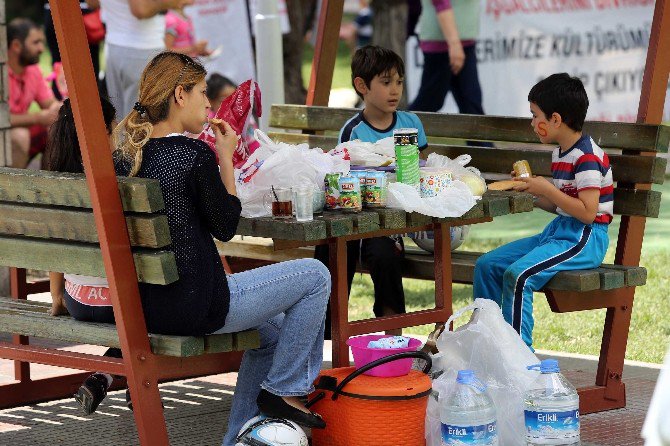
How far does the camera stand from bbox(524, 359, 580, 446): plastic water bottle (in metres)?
4.47

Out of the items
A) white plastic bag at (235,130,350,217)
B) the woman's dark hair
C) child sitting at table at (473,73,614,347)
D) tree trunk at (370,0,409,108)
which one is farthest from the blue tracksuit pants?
tree trunk at (370,0,409,108)

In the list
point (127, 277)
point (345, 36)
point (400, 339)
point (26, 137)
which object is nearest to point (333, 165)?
point (400, 339)

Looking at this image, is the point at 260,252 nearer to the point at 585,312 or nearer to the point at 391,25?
the point at 585,312

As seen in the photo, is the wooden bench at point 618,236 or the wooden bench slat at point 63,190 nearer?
the wooden bench slat at point 63,190

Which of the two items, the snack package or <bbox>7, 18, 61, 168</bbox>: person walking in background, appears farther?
<bbox>7, 18, 61, 168</bbox>: person walking in background

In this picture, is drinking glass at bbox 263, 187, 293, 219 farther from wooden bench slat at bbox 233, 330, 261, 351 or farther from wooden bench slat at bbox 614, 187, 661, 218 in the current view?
wooden bench slat at bbox 614, 187, 661, 218

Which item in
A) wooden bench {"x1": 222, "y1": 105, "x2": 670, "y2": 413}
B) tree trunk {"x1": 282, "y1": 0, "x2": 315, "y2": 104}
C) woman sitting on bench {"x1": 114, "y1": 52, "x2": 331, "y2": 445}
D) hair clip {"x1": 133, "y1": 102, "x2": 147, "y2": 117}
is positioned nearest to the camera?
woman sitting on bench {"x1": 114, "y1": 52, "x2": 331, "y2": 445}

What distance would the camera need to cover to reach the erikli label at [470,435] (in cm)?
443

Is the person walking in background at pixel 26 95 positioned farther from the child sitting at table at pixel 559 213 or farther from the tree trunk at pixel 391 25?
the tree trunk at pixel 391 25

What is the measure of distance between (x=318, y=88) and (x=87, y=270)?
297 cm

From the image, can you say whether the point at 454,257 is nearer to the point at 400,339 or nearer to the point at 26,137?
the point at 400,339

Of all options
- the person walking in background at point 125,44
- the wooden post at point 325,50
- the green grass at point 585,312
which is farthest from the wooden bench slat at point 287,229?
the person walking in background at point 125,44

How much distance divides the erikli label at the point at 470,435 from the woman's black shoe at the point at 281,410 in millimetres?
436

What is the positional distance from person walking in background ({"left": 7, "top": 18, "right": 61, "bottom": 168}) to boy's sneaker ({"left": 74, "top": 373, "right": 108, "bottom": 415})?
15.7 ft
